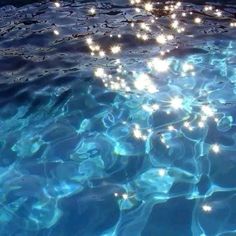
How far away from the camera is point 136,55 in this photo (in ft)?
23.6

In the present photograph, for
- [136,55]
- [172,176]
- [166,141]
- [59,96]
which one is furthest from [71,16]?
[172,176]

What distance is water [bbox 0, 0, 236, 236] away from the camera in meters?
4.31

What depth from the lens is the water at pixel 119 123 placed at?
14.1 feet

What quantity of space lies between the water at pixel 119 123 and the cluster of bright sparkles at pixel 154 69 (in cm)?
2

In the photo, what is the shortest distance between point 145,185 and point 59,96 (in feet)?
7.42

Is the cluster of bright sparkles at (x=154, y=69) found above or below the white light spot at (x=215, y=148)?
below

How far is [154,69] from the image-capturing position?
6754 millimetres

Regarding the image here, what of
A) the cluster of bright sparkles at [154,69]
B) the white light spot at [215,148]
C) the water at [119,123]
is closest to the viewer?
the water at [119,123]

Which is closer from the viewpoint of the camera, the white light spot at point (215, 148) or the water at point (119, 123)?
the water at point (119, 123)

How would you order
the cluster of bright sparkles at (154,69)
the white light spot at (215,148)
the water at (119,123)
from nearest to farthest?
the water at (119,123) → the white light spot at (215,148) → the cluster of bright sparkles at (154,69)

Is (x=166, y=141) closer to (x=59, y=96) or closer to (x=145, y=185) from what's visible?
(x=145, y=185)

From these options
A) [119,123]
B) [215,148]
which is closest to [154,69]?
[119,123]

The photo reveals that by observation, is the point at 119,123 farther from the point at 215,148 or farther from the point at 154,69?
the point at 154,69

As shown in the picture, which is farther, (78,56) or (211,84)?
(78,56)
